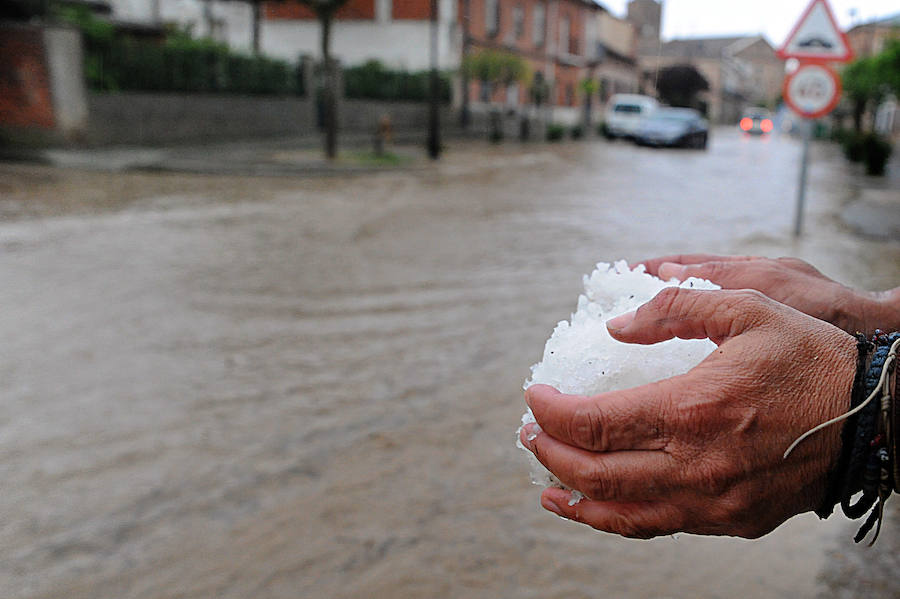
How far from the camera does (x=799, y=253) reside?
8109 millimetres

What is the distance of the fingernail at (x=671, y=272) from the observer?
166 cm

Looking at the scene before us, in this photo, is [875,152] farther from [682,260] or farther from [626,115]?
[682,260]

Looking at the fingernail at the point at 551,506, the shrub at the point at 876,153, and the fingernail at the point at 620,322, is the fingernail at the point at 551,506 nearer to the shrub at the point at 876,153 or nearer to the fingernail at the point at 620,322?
the fingernail at the point at 620,322

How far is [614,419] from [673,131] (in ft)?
98.4

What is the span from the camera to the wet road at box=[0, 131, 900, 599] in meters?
2.53

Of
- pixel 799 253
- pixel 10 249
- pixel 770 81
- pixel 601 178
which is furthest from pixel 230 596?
pixel 770 81

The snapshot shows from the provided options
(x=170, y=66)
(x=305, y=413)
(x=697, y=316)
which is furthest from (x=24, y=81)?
(x=697, y=316)

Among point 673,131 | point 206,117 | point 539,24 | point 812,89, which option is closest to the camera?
point 812,89

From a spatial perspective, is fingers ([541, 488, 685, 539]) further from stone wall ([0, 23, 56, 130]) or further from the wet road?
stone wall ([0, 23, 56, 130])

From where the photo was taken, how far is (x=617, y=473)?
117 centimetres

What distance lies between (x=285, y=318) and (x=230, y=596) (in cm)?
312

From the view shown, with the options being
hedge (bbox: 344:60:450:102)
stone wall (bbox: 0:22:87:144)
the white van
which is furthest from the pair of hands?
the white van

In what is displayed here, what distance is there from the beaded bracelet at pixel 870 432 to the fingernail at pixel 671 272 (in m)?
0.51

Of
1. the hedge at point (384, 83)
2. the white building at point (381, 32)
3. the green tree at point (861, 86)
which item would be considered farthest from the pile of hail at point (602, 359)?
the green tree at point (861, 86)
